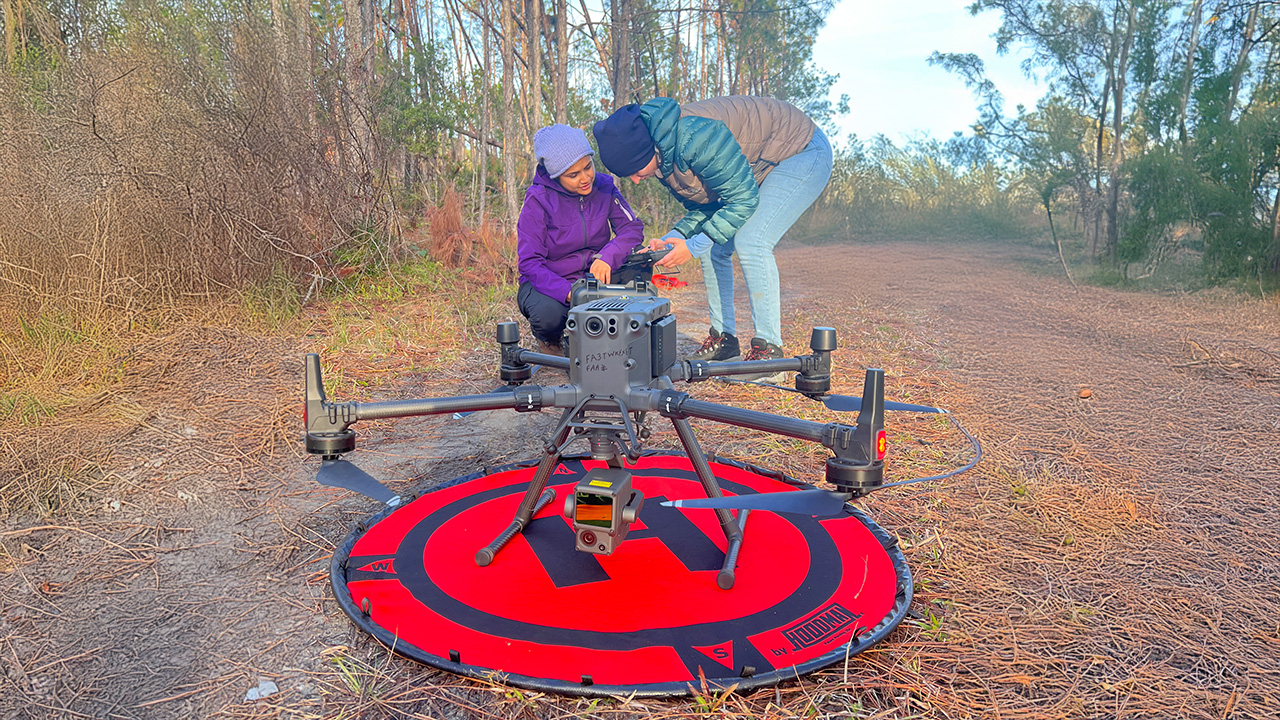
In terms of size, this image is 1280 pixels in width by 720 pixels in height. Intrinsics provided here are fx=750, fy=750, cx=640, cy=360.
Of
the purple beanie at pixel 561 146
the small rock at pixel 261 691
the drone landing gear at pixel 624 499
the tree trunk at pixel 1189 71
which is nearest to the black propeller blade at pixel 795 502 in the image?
the drone landing gear at pixel 624 499

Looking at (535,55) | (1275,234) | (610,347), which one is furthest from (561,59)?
(1275,234)

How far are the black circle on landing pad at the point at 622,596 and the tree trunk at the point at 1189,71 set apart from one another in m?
Result: 8.48

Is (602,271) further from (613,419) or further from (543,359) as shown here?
(613,419)

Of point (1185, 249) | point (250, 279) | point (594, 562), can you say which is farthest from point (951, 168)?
point (594, 562)

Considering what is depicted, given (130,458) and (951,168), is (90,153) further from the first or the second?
(951,168)

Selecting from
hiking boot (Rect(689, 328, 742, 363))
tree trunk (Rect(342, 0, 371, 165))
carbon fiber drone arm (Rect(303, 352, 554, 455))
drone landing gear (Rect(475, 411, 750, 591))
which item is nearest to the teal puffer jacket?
hiking boot (Rect(689, 328, 742, 363))

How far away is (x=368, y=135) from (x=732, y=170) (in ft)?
10.0

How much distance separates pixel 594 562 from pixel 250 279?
144 inches

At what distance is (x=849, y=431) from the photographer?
67.0 inches

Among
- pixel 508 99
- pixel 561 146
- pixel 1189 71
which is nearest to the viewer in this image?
pixel 561 146

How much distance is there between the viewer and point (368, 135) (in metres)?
5.51

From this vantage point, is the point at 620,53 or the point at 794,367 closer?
the point at 794,367

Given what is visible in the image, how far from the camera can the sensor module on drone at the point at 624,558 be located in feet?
5.67

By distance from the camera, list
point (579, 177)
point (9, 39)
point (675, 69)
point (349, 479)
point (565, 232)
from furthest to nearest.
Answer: point (675, 69) < point (9, 39) < point (565, 232) < point (579, 177) < point (349, 479)
